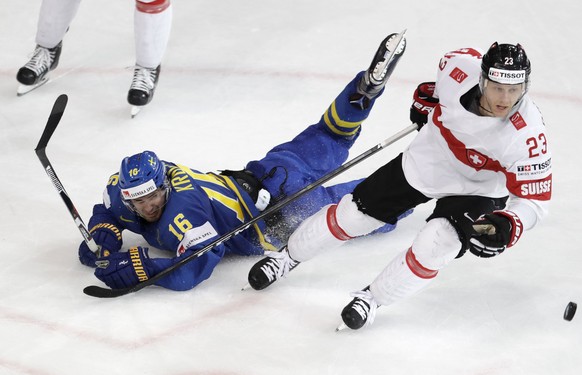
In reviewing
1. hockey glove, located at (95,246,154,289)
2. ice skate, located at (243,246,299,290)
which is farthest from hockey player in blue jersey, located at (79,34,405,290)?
ice skate, located at (243,246,299,290)

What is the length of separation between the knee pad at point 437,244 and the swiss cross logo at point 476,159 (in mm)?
209

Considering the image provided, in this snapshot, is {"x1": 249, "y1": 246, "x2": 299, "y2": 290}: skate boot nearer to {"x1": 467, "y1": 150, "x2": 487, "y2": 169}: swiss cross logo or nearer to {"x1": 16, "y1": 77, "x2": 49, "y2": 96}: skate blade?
{"x1": 467, "y1": 150, "x2": 487, "y2": 169}: swiss cross logo

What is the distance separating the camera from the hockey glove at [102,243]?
11.6 ft

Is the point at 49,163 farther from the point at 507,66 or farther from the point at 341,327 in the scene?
the point at 507,66

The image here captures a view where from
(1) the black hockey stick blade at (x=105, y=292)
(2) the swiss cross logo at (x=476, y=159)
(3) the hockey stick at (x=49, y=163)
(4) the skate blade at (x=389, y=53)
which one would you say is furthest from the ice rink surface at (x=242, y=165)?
(4) the skate blade at (x=389, y=53)

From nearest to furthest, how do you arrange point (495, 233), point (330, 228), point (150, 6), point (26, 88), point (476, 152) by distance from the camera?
1. point (495, 233)
2. point (476, 152)
3. point (330, 228)
4. point (150, 6)
5. point (26, 88)

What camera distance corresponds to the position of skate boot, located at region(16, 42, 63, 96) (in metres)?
4.82

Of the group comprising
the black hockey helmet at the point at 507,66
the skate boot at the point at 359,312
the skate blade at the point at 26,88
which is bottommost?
the skate boot at the point at 359,312

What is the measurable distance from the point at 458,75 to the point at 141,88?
1931 millimetres

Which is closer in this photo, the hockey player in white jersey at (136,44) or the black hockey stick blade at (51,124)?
the black hockey stick blade at (51,124)

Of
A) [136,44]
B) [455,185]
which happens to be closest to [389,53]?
[455,185]

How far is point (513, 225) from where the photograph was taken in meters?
2.86

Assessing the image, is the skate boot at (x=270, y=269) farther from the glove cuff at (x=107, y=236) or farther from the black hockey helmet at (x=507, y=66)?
the black hockey helmet at (x=507, y=66)

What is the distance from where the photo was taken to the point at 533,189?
2934 mm
